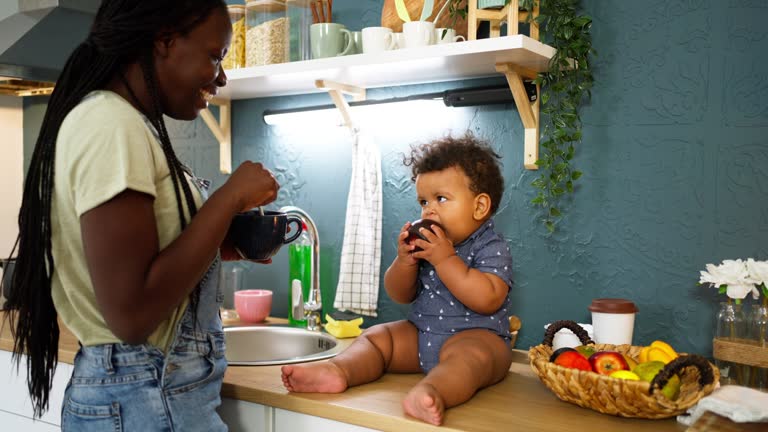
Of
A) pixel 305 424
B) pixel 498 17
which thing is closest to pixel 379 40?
pixel 498 17

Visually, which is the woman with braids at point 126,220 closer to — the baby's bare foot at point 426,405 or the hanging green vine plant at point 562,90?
the baby's bare foot at point 426,405

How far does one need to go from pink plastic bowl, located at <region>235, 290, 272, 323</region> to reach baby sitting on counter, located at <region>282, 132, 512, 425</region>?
63cm

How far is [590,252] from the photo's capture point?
162 centimetres

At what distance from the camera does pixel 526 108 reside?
1610 millimetres

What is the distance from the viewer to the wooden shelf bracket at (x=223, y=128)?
7.19ft

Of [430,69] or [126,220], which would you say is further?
[430,69]

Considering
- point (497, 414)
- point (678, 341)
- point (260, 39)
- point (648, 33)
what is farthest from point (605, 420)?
point (260, 39)

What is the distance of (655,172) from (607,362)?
512mm

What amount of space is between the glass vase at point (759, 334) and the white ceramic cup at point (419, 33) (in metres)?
0.85

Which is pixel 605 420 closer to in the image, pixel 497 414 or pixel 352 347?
pixel 497 414

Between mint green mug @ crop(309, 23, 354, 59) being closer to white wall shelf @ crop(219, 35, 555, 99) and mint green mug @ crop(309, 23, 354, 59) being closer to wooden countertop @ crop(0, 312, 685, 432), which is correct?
white wall shelf @ crop(219, 35, 555, 99)

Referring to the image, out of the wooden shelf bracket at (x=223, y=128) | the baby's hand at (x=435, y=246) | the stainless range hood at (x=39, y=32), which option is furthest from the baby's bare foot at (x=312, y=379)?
the stainless range hood at (x=39, y=32)

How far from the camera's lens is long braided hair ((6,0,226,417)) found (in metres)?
0.98

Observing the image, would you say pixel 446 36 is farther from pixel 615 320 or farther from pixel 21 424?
pixel 21 424
